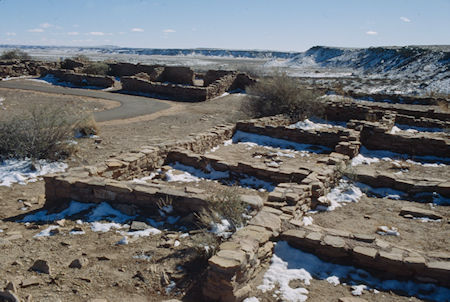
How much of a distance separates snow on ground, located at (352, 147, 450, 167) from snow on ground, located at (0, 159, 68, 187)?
7.63m

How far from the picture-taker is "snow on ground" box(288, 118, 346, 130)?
12.6 meters

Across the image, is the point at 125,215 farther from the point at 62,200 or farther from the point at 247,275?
the point at 247,275

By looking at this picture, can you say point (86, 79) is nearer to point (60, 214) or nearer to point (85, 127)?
point (85, 127)

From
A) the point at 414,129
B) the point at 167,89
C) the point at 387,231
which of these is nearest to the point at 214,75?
the point at 167,89

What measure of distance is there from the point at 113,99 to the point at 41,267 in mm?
15456

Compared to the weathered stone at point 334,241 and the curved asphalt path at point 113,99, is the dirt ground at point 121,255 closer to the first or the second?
the weathered stone at point 334,241

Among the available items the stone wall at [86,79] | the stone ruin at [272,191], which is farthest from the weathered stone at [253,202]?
the stone wall at [86,79]

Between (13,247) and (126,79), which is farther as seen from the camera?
(126,79)

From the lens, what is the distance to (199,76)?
29312 mm

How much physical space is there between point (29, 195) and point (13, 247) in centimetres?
227

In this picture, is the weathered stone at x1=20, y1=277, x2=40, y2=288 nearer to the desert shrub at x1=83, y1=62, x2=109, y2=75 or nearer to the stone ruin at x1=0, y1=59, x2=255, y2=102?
the stone ruin at x1=0, y1=59, x2=255, y2=102

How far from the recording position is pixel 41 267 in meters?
4.44

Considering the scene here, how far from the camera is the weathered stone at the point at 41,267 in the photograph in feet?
14.4

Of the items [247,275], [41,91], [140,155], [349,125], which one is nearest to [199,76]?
[41,91]
